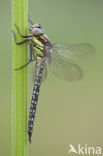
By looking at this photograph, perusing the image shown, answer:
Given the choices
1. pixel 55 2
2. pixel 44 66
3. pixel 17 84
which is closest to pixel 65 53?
pixel 44 66

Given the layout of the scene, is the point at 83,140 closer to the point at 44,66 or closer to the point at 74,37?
the point at 74,37

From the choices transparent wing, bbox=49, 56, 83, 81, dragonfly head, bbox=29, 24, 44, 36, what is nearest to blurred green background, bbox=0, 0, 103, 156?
transparent wing, bbox=49, 56, 83, 81

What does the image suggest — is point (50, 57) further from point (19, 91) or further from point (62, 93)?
point (62, 93)

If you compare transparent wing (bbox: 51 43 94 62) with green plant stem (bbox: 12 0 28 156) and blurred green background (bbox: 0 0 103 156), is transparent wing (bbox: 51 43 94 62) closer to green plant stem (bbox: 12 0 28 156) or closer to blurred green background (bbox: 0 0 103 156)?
green plant stem (bbox: 12 0 28 156)

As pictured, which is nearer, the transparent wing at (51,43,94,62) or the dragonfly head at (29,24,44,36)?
the dragonfly head at (29,24,44,36)

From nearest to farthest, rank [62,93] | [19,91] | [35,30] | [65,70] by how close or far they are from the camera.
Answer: [19,91]
[35,30]
[65,70]
[62,93]

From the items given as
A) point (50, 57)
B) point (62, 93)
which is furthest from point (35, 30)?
point (62, 93)
